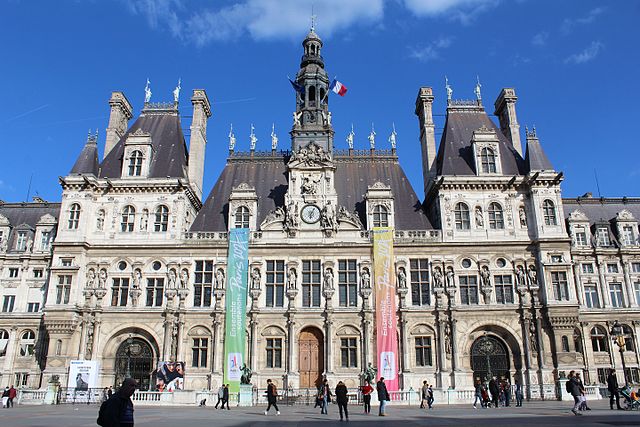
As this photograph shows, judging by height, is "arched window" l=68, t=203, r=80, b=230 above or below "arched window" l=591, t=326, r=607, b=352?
above

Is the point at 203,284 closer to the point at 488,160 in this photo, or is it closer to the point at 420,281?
the point at 420,281

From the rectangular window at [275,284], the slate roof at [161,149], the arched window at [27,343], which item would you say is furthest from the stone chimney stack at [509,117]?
the arched window at [27,343]

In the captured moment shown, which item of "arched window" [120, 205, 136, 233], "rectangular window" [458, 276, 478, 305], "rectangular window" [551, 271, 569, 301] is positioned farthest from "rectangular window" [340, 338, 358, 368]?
"arched window" [120, 205, 136, 233]

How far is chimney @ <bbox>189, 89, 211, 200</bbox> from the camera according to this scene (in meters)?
47.7

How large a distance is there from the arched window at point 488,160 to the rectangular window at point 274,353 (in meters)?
21.7

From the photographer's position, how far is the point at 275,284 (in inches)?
1609

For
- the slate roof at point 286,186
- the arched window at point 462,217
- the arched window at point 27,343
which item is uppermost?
the slate roof at point 286,186

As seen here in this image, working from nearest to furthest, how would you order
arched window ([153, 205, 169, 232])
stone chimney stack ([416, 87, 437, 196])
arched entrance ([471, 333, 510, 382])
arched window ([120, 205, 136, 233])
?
arched entrance ([471, 333, 510, 382]) < arched window ([153, 205, 169, 232]) < arched window ([120, 205, 136, 233]) < stone chimney stack ([416, 87, 437, 196])

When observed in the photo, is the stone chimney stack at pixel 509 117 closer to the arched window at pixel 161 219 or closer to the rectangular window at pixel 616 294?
the rectangular window at pixel 616 294

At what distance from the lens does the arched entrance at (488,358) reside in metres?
39.1

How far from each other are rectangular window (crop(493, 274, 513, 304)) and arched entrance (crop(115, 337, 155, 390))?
26.4 m

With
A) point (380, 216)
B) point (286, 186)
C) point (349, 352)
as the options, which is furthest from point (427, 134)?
point (349, 352)

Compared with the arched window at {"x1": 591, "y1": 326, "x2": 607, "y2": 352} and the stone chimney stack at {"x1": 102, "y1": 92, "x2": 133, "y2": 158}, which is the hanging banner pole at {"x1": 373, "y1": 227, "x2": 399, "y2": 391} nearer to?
the arched window at {"x1": 591, "y1": 326, "x2": 607, "y2": 352}

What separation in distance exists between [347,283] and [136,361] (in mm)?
16878
